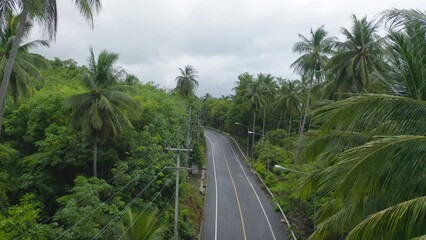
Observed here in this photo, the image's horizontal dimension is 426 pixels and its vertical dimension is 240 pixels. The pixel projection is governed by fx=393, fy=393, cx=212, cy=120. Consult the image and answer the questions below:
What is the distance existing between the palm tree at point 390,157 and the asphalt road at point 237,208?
73.4ft

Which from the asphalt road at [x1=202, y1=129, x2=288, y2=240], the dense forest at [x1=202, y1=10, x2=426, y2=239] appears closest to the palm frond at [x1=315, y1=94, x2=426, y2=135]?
the dense forest at [x1=202, y1=10, x2=426, y2=239]

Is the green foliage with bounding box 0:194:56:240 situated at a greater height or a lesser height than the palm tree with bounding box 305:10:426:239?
lesser

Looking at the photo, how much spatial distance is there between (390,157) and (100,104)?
19.1 meters

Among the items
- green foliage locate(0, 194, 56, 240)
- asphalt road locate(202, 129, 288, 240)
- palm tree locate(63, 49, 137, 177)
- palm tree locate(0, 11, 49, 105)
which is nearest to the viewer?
green foliage locate(0, 194, 56, 240)

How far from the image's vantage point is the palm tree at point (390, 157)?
4574 millimetres

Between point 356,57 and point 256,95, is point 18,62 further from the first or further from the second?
point 256,95

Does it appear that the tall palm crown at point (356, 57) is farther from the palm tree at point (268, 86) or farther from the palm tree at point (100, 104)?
the palm tree at point (268, 86)

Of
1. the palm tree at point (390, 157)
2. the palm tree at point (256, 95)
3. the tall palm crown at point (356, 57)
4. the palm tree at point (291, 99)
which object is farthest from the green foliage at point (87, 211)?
the palm tree at point (256, 95)

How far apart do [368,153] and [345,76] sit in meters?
22.5

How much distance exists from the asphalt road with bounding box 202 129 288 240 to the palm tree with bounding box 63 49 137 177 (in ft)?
34.4

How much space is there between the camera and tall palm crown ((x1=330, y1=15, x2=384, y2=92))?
82.0 ft

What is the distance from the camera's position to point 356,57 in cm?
2523

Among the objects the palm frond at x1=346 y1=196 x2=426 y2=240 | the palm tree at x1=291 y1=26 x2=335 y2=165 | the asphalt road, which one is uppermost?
the palm tree at x1=291 y1=26 x2=335 y2=165

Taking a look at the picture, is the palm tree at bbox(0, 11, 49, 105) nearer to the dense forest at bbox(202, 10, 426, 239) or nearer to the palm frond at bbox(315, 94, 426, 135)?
the dense forest at bbox(202, 10, 426, 239)
